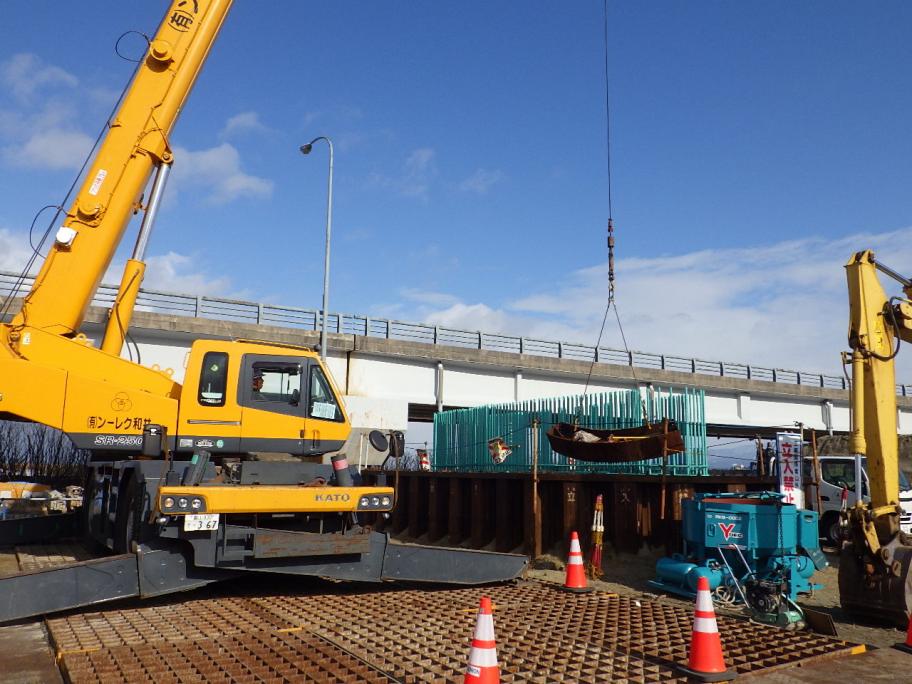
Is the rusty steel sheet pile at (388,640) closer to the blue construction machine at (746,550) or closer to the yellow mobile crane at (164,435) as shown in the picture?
the yellow mobile crane at (164,435)

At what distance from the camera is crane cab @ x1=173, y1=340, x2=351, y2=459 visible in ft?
31.8

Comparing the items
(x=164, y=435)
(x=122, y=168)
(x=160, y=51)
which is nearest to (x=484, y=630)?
(x=164, y=435)

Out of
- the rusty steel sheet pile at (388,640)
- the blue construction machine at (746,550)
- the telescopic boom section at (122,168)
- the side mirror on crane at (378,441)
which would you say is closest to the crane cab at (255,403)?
the side mirror on crane at (378,441)

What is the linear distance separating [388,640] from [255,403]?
3.87 m

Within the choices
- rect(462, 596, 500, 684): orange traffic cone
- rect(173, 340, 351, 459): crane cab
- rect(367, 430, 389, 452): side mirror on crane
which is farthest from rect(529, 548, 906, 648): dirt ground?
rect(462, 596, 500, 684): orange traffic cone

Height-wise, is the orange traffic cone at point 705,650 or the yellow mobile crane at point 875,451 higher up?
the yellow mobile crane at point 875,451

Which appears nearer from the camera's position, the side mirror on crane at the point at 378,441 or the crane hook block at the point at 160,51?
the side mirror on crane at the point at 378,441

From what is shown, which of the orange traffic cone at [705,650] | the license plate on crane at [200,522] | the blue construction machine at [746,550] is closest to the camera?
the orange traffic cone at [705,650]

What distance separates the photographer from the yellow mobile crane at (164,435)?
8359 millimetres

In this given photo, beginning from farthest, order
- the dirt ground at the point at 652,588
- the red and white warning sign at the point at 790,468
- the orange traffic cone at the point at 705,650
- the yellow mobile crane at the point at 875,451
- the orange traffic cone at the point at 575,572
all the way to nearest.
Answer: the red and white warning sign at the point at 790,468
the orange traffic cone at the point at 575,572
the yellow mobile crane at the point at 875,451
the dirt ground at the point at 652,588
the orange traffic cone at the point at 705,650

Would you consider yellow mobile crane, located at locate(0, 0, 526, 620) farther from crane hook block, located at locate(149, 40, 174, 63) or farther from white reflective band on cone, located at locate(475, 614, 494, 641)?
white reflective band on cone, located at locate(475, 614, 494, 641)

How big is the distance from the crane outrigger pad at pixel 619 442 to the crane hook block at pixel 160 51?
8913mm

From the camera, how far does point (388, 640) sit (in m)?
7.17

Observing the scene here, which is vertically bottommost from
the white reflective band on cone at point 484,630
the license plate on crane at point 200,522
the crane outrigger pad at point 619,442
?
the white reflective band on cone at point 484,630
